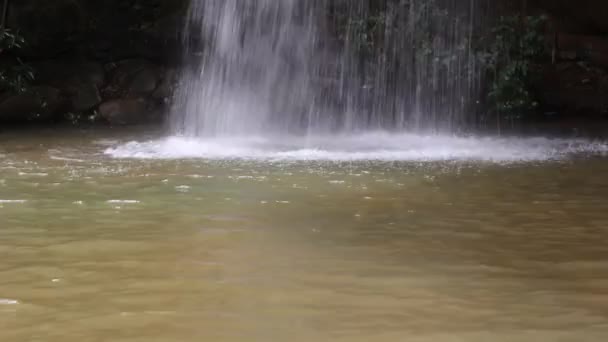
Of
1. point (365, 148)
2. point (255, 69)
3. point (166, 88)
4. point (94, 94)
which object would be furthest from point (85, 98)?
point (365, 148)

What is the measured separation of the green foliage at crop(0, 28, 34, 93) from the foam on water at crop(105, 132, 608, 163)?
396cm

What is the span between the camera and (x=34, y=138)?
1106 cm

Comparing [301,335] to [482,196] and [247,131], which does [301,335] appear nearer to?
[482,196]

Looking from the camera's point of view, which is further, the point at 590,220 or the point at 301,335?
the point at 590,220

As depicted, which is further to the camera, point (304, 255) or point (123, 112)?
point (123, 112)

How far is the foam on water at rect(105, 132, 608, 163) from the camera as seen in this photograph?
350 inches

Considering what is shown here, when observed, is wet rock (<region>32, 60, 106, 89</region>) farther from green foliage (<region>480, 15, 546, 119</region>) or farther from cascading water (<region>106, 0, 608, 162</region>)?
green foliage (<region>480, 15, 546, 119</region>)

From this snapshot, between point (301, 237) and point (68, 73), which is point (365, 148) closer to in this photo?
point (301, 237)

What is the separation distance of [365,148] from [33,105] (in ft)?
22.7

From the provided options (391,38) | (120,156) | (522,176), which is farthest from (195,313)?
(391,38)

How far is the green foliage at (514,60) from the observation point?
13.0 metres

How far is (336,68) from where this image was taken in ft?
45.6

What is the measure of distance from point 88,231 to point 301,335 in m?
2.40

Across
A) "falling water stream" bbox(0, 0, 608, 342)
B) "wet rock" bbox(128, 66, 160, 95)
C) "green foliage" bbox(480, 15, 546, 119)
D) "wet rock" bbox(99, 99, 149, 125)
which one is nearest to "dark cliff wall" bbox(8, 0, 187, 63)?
"wet rock" bbox(128, 66, 160, 95)
